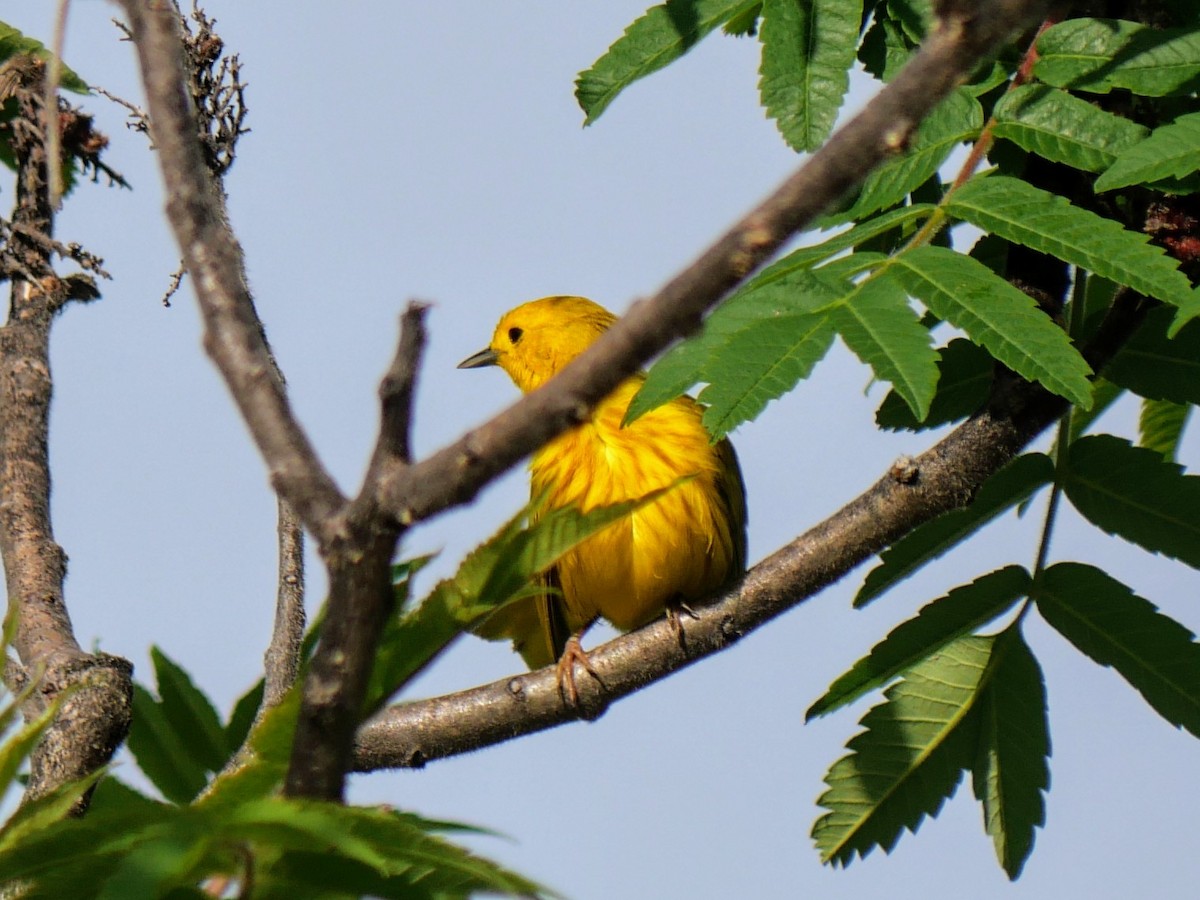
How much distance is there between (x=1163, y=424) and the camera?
158 inches

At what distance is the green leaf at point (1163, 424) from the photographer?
3.99 m

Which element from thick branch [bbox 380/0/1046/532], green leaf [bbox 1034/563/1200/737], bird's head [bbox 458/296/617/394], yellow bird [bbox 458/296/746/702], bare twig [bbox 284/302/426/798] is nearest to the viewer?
thick branch [bbox 380/0/1046/532]

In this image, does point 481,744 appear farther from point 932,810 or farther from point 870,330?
point 870,330

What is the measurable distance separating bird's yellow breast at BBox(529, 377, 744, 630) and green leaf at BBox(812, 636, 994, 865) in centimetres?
188

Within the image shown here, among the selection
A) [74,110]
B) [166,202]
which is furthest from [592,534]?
[74,110]

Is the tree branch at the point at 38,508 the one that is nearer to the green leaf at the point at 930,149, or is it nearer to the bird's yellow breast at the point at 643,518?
the green leaf at the point at 930,149

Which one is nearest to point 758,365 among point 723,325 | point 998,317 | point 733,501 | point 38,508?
point 723,325

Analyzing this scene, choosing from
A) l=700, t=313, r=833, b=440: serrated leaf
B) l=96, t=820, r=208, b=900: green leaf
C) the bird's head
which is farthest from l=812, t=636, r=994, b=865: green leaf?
the bird's head

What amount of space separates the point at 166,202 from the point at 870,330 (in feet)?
5.07

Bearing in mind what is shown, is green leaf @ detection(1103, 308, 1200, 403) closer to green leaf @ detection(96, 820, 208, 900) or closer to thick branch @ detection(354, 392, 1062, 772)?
thick branch @ detection(354, 392, 1062, 772)

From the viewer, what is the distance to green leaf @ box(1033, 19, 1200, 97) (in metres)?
3.16

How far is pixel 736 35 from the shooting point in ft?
13.7

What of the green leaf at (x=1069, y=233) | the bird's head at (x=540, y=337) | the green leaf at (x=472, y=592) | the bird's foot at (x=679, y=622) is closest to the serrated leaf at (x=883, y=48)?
the green leaf at (x=1069, y=233)

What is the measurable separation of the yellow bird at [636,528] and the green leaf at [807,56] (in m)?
2.23
